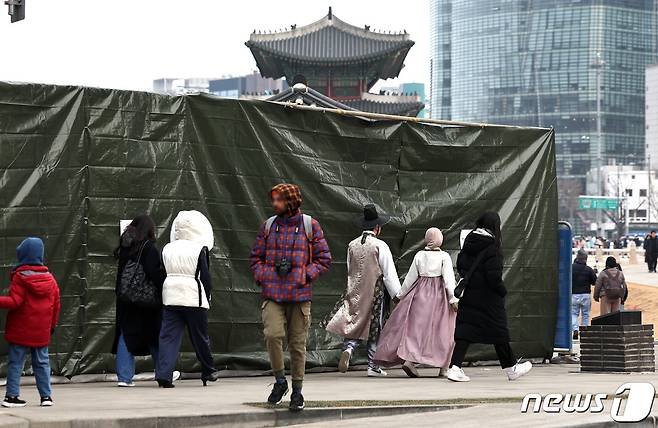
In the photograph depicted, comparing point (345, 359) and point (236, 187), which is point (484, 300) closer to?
point (345, 359)

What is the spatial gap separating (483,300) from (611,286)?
9215mm

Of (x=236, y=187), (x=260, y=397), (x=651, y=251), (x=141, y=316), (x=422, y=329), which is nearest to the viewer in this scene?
(x=260, y=397)

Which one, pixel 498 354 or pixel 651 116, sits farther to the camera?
pixel 651 116

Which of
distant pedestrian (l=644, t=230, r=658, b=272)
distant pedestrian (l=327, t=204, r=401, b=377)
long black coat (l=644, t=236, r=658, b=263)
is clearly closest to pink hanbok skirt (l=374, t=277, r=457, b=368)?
distant pedestrian (l=327, t=204, r=401, b=377)

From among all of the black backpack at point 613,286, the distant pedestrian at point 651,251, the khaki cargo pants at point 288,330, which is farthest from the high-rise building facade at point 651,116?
the khaki cargo pants at point 288,330

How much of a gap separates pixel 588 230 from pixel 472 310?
517ft

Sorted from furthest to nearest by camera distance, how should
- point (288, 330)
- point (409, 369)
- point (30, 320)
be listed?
point (409, 369) → point (288, 330) → point (30, 320)

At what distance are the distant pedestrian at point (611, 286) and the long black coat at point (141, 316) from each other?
37.1ft

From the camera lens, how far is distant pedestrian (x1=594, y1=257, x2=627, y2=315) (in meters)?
21.8

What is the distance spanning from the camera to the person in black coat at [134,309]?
11.8 meters

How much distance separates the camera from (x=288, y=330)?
10281mm

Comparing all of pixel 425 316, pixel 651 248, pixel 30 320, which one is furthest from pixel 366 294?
pixel 651 248

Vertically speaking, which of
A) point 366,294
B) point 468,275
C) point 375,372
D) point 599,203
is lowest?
point 375,372

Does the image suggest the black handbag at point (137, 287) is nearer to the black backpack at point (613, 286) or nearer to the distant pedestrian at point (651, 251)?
the black backpack at point (613, 286)
